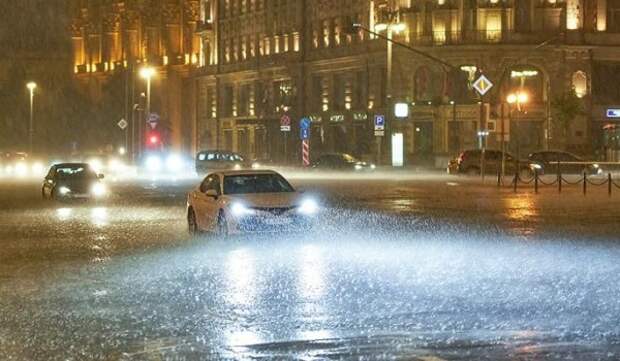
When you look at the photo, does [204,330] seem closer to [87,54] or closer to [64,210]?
[64,210]

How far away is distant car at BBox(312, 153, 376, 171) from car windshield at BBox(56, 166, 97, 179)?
32.8 metres

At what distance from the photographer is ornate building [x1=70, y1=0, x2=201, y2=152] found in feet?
397

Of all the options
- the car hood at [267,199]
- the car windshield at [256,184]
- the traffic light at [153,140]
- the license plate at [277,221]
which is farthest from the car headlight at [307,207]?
the traffic light at [153,140]

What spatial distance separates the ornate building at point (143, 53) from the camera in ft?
397

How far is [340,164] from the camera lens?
246 feet

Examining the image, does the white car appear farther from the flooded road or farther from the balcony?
the balcony

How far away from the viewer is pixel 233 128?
107938 mm

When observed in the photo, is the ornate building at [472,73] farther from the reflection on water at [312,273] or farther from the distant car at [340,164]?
the reflection on water at [312,273]

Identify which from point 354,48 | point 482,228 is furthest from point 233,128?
point 482,228

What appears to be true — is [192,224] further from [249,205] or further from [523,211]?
[523,211]

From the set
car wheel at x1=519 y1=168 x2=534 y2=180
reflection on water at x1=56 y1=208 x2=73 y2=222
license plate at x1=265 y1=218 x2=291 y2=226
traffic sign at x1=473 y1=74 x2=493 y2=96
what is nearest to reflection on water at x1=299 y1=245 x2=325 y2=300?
license plate at x1=265 y1=218 x2=291 y2=226

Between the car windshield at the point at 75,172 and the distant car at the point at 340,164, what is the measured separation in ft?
108

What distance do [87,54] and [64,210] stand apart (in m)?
104

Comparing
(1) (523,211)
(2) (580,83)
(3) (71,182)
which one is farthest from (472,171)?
(1) (523,211)
